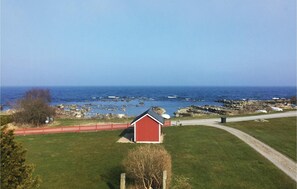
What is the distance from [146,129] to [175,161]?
7.40 meters

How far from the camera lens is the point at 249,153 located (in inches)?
918

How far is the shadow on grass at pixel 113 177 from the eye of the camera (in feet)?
58.0

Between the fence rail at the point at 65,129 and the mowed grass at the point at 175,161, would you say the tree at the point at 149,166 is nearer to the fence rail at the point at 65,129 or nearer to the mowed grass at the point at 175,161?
the mowed grass at the point at 175,161

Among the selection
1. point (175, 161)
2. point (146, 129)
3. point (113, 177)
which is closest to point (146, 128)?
point (146, 129)

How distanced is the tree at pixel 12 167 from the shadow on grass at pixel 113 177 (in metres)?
8.52

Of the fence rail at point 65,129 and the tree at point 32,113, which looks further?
the tree at point 32,113

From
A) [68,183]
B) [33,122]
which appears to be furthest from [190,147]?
[33,122]

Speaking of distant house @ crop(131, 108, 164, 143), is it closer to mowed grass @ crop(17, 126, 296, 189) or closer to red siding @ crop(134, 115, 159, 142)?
red siding @ crop(134, 115, 159, 142)

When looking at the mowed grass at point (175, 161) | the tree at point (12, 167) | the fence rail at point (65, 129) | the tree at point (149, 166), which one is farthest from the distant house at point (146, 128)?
the tree at point (12, 167)

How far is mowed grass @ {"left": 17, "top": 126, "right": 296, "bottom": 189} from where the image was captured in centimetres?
1798

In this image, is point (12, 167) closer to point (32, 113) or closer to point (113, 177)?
point (113, 177)

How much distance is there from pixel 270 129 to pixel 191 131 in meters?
10.4

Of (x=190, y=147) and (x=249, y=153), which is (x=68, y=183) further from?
(x=249, y=153)

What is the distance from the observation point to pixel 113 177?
18.8 metres
